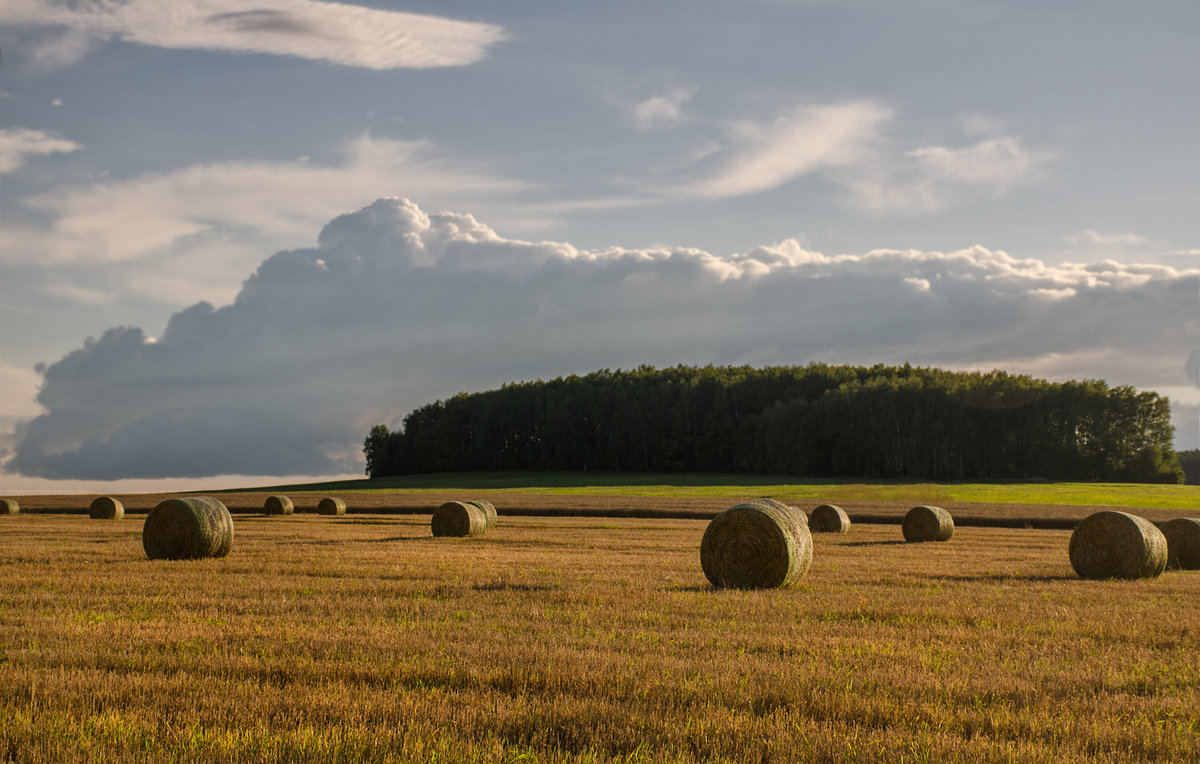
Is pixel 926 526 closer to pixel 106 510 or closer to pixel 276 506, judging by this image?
pixel 276 506

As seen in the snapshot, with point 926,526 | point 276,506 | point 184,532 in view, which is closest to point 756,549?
point 184,532

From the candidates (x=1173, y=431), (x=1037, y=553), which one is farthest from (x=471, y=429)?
(x=1037, y=553)

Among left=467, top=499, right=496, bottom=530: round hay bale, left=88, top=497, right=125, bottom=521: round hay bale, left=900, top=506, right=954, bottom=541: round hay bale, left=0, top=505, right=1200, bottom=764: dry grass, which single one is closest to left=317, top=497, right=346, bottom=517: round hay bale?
Answer: left=88, top=497, right=125, bottom=521: round hay bale

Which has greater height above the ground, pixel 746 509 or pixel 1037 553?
pixel 746 509

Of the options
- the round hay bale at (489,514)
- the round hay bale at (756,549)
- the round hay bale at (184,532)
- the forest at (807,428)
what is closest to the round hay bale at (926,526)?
the round hay bale at (489,514)

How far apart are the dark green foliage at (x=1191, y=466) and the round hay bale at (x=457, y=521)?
121 metres

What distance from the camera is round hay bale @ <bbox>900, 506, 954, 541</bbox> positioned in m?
29.3

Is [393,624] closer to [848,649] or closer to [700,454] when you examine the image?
[848,649]

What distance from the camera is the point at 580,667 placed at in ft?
27.9

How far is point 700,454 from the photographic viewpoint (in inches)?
4321

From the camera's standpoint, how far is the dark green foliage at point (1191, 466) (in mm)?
124750

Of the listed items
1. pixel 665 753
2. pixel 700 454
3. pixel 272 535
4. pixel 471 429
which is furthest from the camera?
pixel 471 429

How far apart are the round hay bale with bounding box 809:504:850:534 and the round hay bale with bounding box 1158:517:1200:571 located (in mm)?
11329

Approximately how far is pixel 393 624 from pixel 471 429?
121314 mm
